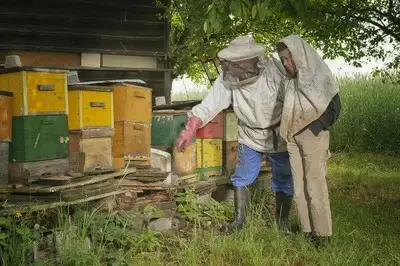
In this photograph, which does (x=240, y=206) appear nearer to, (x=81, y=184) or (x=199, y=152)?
(x=199, y=152)

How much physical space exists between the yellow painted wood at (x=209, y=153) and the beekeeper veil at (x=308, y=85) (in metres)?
1.77

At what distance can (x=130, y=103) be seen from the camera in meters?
4.86

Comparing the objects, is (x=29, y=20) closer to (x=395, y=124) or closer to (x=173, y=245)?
(x=173, y=245)

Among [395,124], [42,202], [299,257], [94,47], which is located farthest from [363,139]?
[42,202]

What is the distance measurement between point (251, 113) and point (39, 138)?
71.0 inches

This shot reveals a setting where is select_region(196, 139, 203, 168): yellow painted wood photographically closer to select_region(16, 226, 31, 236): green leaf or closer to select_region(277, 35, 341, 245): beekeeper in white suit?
select_region(277, 35, 341, 245): beekeeper in white suit

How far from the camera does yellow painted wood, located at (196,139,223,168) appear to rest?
5558mm

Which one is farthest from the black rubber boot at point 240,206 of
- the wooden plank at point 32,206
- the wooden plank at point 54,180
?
the wooden plank at point 54,180

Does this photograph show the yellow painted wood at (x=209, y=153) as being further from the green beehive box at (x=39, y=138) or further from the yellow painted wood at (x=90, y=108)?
the green beehive box at (x=39, y=138)

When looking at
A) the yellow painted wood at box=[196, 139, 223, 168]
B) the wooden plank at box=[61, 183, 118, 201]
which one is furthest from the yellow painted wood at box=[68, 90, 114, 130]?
the yellow painted wood at box=[196, 139, 223, 168]

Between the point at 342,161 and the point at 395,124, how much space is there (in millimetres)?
2581

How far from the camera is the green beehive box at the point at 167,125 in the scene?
5.25 meters

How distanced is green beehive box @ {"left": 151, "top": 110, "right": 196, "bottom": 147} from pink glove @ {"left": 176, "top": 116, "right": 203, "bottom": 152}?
581 millimetres

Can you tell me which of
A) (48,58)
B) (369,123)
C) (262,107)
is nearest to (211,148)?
(262,107)
